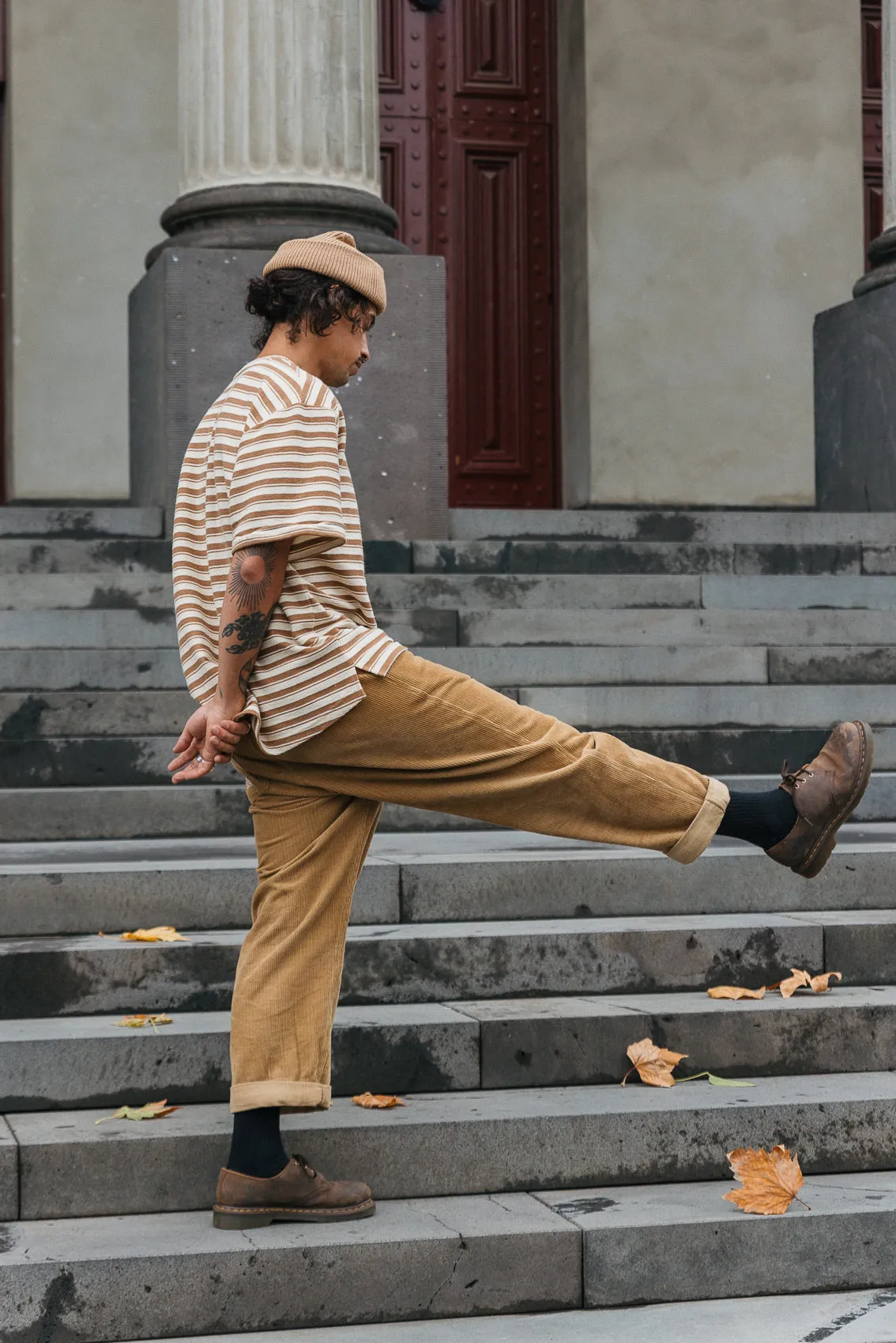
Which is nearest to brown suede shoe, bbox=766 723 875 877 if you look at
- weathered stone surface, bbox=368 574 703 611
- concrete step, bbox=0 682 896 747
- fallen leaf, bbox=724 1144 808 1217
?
fallen leaf, bbox=724 1144 808 1217

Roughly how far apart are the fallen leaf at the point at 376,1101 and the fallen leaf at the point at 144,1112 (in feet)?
1.29

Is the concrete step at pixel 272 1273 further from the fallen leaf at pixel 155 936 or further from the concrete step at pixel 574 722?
the concrete step at pixel 574 722

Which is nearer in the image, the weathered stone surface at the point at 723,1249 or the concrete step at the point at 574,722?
the weathered stone surface at the point at 723,1249

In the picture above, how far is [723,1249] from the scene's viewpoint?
140 inches

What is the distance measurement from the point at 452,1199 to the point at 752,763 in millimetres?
2839

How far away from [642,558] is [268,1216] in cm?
459

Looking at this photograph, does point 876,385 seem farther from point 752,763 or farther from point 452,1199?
point 452,1199

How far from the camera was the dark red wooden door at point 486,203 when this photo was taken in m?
10.8

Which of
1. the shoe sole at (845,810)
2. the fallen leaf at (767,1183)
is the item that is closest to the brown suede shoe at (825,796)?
the shoe sole at (845,810)

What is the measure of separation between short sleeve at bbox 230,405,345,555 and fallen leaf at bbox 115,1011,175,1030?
4.45 ft

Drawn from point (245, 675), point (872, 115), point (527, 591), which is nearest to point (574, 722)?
point (527, 591)

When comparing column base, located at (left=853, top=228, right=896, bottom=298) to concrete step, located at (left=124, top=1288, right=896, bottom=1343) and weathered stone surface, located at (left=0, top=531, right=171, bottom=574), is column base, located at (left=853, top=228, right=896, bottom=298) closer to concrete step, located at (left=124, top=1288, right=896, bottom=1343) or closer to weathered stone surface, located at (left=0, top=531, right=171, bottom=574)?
weathered stone surface, located at (left=0, top=531, right=171, bottom=574)

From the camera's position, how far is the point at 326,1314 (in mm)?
3373

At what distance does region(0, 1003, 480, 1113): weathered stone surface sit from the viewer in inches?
154
